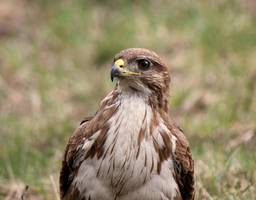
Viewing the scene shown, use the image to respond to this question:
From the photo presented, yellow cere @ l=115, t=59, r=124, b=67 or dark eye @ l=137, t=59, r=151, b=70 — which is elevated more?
yellow cere @ l=115, t=59, r=124, b=67

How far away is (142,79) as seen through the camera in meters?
6.42

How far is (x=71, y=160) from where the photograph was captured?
258 inches

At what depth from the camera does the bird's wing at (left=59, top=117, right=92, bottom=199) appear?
21.3 ft

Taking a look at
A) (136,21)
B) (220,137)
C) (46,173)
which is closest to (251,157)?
(220,137)

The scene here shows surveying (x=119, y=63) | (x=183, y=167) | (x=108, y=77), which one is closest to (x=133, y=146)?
(x=183, y=167)

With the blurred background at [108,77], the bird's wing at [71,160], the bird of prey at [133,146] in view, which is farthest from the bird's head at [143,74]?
the blurred background at [108,77]

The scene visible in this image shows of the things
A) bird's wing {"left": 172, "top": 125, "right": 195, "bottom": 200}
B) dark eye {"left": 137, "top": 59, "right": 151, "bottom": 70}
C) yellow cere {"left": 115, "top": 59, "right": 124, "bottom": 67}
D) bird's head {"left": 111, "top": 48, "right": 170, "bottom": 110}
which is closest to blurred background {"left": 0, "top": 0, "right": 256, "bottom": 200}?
bird's wing {"left": 172, "top": 125, "right": 195, "bottom": 200}

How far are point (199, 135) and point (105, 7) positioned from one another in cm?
485

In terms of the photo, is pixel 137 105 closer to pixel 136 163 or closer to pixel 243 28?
pixel 136 163

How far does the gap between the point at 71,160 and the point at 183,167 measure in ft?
2.29

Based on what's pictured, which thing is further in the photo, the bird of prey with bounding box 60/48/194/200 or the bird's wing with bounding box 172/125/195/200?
the bird's wing with bounding box 172/125/195/200

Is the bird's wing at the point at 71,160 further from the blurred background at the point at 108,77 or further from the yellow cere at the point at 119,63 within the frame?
the blurred background at the point at 108,77

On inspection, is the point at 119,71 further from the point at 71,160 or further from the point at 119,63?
the point at 71,160

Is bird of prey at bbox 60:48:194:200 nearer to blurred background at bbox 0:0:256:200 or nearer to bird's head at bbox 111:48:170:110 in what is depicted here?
bird's head at bbox 111:48:170:110
